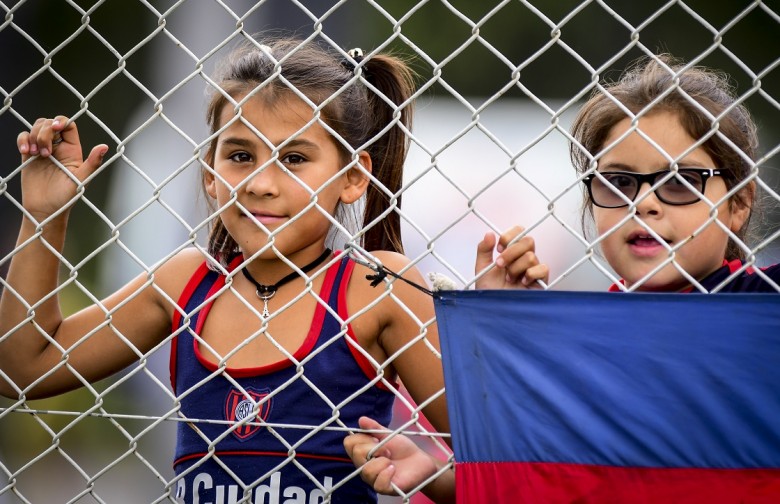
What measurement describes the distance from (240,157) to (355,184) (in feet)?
1.08

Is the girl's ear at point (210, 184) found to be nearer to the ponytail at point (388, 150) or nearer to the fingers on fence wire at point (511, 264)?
the ponytail at point (388, 150)

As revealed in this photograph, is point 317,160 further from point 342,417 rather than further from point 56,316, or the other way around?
point 56,316

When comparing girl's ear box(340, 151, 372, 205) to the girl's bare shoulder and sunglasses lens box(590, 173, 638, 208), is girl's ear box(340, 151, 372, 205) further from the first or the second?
sunglasses lens box(590, 173, 638, 208)

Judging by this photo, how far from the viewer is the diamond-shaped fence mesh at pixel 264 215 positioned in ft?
6.67

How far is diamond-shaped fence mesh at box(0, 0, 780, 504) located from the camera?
2033 millimetres

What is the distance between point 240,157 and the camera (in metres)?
2.42

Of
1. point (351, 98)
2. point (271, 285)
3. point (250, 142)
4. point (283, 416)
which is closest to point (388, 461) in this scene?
point (283, 416)

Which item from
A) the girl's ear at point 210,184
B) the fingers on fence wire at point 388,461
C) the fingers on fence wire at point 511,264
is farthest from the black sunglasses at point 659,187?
the girl's ear at point 210,184

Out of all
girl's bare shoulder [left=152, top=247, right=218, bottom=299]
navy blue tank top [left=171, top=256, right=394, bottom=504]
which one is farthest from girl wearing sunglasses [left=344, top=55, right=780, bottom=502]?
girl's bare shoulder [left=152, top=247, right=218, bottom=299]

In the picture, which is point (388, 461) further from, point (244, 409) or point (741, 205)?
point (741, 205)

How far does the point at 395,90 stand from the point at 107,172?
567 cm

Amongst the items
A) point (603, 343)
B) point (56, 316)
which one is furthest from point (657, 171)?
point (56, 316)

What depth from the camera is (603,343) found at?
1.72 metres

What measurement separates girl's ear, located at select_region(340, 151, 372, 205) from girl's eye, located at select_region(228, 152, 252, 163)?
28 cm
